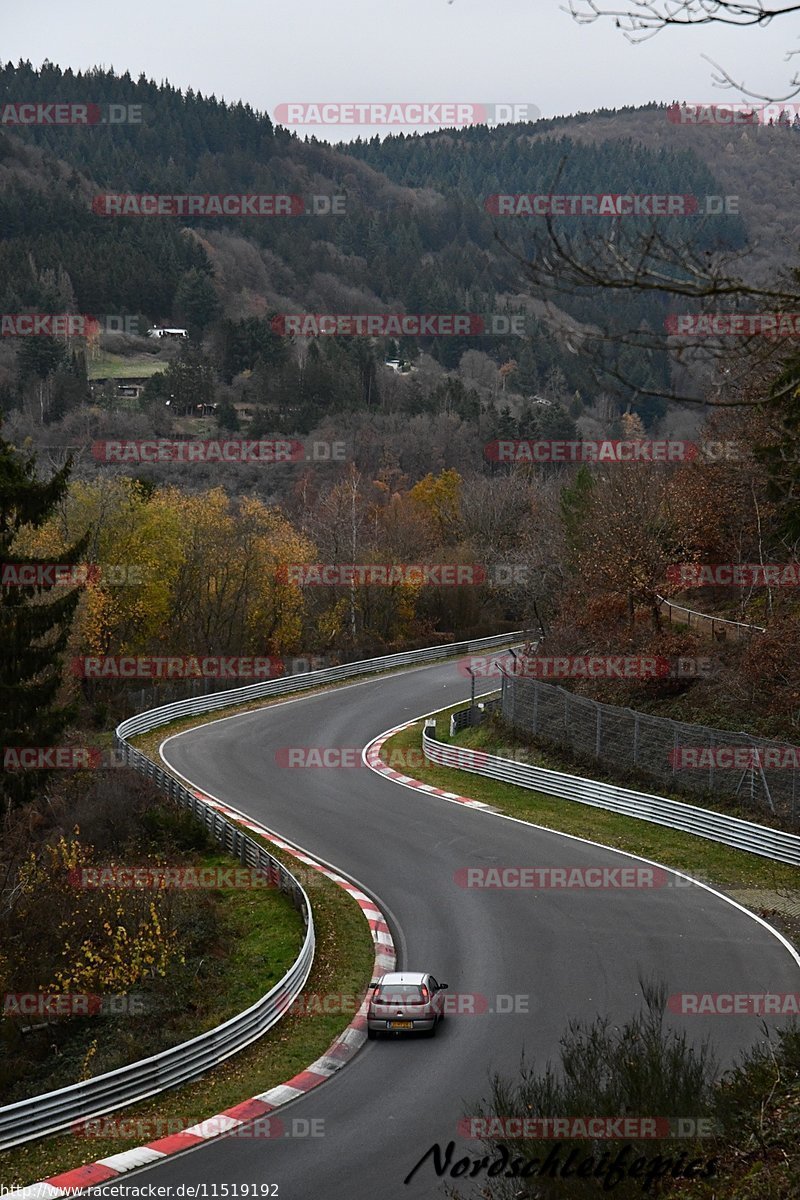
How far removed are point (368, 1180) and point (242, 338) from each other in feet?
437

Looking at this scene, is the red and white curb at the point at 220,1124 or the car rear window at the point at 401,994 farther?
the car rear window at the point at 401,994

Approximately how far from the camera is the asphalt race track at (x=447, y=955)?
1255 centimetres

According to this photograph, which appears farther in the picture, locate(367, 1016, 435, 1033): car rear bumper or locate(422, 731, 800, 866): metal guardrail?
locate(422, 731, 800, 866): metal guardrail

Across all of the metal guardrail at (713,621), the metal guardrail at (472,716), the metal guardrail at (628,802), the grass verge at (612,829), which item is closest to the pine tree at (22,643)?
the grass verge at (612,829)

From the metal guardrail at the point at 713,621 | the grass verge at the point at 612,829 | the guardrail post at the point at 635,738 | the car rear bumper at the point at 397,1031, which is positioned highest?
the metal guardrail at the point at 713,621

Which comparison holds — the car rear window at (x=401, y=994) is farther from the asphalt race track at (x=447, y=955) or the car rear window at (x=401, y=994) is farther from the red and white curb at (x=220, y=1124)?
the red and white curb at (x=220, y=1124)

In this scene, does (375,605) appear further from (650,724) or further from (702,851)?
(702,851)

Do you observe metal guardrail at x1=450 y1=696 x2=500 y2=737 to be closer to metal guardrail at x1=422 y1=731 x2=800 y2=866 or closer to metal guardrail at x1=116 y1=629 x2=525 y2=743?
metal guardrail at x1=422 y1=731 x2=800 y2=866

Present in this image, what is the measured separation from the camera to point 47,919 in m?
22.0

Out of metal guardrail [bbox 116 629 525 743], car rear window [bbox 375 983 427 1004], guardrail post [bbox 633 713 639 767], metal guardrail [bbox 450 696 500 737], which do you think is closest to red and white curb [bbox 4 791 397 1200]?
car rear window [bbox 375 983 427 1004]

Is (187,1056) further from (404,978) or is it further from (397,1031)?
(404,978)

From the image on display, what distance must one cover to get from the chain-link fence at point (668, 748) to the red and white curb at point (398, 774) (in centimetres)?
404

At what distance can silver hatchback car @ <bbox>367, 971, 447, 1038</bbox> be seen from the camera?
1634cm

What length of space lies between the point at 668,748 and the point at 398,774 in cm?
896
